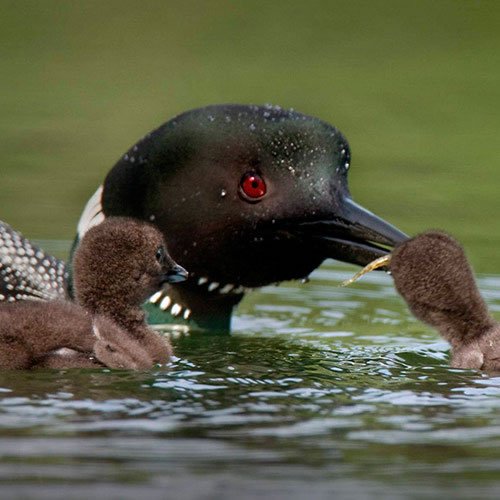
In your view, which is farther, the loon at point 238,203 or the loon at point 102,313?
the loon at point 238,203

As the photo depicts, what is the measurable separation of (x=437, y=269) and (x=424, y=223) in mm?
3624

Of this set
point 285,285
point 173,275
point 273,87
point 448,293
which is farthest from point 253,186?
point 273,87

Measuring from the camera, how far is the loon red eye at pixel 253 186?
A: 25.7 ft

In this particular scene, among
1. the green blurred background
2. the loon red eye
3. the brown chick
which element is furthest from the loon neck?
the green blurred background

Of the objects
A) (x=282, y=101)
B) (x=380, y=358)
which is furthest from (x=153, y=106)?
(x=380, y=358)

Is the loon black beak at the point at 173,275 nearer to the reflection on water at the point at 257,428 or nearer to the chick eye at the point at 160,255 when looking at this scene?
the chick eye at the point at 160,255

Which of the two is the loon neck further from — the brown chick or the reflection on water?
the brown chick

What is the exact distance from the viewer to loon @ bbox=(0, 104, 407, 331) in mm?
7723

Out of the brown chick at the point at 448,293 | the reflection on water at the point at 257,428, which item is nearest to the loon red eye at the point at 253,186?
the reflection on water at the point at 257,428

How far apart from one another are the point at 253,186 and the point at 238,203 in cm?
12

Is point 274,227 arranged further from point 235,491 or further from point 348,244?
point 235,491

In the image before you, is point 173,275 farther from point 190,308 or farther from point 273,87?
point 273,87

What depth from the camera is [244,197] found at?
789 cm

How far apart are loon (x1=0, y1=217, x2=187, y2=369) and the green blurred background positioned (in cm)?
300
